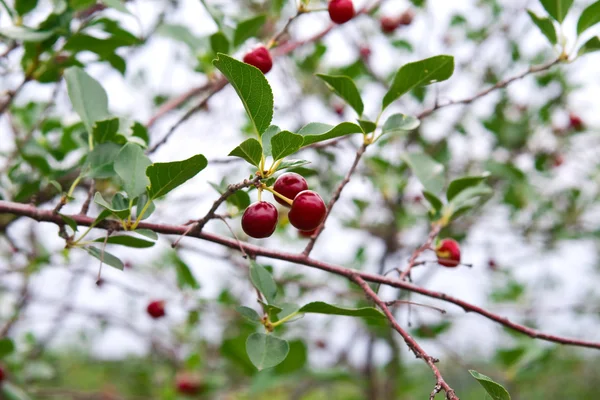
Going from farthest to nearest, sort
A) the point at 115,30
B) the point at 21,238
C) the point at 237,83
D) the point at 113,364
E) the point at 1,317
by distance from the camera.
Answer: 1. the point at 113,364
2. the point at 1,317
3. the point at 21,238
4. the point at 115,30
5. the point at 237,83

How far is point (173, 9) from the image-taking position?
2.16 meters

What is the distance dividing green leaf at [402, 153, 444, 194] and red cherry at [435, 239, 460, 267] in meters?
0.16

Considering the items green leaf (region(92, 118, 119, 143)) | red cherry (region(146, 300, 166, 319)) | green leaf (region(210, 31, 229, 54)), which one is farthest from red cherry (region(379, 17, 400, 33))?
green leaf (region(92, 118, 119, 143))

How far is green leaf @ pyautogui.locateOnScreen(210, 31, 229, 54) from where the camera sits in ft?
3.79

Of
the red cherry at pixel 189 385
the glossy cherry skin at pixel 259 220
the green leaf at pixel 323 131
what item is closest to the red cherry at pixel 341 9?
the green leaf at pixel 323 131

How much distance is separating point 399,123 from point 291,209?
330 millimetres

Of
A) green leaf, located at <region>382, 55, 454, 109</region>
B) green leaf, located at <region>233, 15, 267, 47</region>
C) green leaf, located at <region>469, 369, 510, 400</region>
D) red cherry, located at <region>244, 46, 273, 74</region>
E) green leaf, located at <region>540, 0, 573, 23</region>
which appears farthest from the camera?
green leaf, located at <region>233, 15, 267, 47</region>

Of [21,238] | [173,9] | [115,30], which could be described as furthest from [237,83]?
[21,238]

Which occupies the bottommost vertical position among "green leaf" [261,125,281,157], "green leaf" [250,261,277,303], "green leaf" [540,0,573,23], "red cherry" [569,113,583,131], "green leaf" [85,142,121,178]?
"red cherry" [569,113,583,131]

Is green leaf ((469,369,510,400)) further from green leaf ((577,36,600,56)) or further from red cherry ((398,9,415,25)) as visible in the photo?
red cherry ((398,9,415,25))

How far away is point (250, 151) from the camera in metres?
0.66

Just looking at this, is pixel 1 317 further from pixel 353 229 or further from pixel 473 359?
pixel 473 359

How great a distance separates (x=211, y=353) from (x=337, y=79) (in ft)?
8.20

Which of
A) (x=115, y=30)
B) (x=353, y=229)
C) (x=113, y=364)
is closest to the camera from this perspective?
(x=115, y=30)
